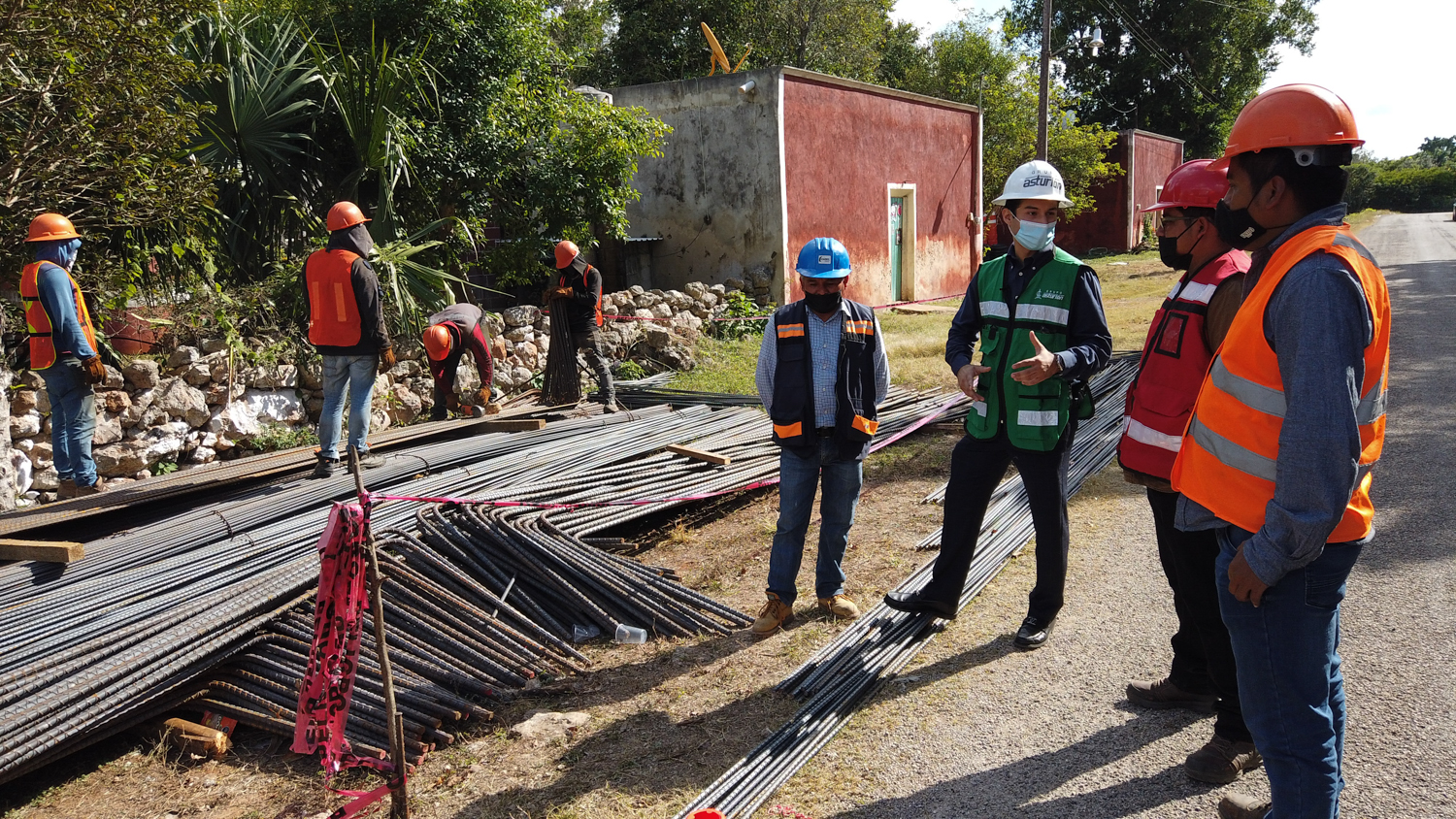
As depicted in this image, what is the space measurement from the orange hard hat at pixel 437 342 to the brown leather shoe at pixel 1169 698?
21.6 ft

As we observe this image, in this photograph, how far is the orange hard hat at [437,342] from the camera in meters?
8.25

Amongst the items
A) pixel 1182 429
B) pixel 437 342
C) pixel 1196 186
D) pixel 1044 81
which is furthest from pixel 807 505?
pixel 1044 81

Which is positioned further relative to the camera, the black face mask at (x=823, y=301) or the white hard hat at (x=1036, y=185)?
the black face mask at (x=823, y=301)

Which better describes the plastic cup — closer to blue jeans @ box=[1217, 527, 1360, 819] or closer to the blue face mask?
the blue face mask

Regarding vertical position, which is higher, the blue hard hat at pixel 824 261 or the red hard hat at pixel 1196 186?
the red hard hat at pixel 1196 186

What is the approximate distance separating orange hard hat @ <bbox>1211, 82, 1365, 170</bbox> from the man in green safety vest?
148 centimetres

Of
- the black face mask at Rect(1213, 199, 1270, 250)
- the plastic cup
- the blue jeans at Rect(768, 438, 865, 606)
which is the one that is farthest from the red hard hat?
the plastic cup

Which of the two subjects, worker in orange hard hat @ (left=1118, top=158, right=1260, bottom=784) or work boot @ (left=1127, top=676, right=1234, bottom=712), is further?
work boot @ (left=1127, top=676, right=1234, bottom=712)

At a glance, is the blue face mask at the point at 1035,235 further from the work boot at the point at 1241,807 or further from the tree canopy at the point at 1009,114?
the tree canopy at the point at 1009,114

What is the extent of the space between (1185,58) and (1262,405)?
144 ft

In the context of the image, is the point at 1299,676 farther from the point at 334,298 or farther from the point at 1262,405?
the point at 334,298

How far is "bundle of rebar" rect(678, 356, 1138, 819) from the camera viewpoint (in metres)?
3.06

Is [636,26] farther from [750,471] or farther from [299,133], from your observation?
[750,471]

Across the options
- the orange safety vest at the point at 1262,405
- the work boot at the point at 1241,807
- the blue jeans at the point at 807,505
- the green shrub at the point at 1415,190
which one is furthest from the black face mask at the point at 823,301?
the green shrub at the point at 1415,190
